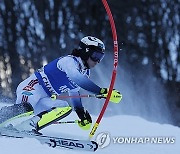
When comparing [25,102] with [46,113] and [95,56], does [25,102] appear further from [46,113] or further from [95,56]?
[95,56]

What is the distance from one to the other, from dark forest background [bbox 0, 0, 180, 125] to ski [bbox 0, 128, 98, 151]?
7.44 ft

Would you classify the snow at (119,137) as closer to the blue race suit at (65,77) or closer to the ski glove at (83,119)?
the ski glove at (83,119)

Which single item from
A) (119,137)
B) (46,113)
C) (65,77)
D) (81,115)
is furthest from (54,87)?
(119,137)

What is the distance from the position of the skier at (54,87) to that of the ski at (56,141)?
0.08 m

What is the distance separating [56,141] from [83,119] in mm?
476

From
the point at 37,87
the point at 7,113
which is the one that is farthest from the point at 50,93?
the point at 7,113

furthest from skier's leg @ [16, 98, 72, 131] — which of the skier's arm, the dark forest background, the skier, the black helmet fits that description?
the dark forest background

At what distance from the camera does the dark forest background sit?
23.7 ft

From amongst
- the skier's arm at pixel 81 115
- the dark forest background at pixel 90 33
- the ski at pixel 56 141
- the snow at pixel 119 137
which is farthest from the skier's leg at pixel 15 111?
the dark forest background at pixel 90 33

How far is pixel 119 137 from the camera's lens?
527 centimetres

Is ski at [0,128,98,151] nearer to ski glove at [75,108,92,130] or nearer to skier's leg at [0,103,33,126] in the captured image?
skier's leg at [0,103,33,126]

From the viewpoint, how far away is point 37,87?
4871 millimetres

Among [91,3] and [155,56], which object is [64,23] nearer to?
[91,3]

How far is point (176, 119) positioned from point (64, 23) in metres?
2.31
